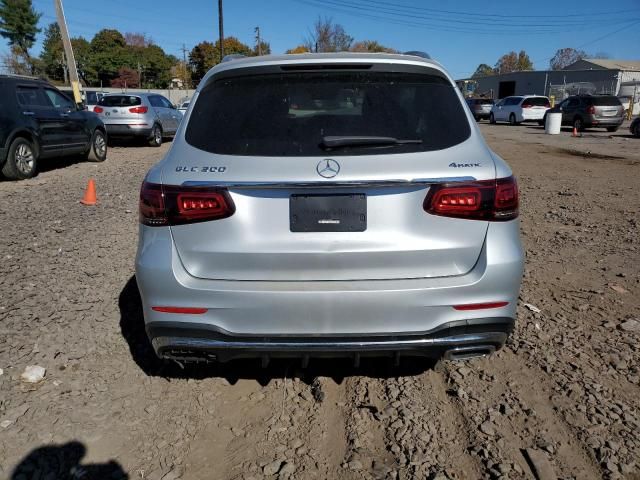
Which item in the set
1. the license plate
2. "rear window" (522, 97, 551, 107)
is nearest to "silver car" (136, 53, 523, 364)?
the license plate

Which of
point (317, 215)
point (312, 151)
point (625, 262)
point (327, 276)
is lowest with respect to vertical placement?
point (625, 262)

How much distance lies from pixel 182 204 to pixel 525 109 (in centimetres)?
3214

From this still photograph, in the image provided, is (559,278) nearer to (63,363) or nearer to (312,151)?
(312,151)

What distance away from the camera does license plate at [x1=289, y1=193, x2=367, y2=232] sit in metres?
2.37

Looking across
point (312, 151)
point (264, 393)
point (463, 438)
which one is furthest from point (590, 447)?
point (312, 151)

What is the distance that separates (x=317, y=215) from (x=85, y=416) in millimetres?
1715

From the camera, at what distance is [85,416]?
9.30ft

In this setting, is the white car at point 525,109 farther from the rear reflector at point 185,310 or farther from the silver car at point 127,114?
the rear reflector at point 185,310

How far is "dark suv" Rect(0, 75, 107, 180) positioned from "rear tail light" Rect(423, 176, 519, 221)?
30.3 feet

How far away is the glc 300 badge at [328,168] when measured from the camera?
2.35 metres

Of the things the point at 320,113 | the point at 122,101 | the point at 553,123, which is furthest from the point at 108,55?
the point at 320,113

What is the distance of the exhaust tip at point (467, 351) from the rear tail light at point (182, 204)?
1.26 metres

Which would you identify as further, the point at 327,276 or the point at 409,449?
the point at 409,449

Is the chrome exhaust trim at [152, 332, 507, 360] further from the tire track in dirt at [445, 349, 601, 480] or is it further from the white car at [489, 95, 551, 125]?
the white car at [489, 95, 551, 125]
